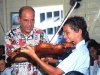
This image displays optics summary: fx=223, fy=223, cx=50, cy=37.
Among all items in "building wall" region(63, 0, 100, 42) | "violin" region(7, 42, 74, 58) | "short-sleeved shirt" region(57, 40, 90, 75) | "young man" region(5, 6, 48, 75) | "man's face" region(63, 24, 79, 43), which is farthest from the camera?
"building wall" region(63, 0, 100, 42)

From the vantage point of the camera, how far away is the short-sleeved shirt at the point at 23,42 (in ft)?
10.3

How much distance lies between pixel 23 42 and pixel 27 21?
1.01 ft

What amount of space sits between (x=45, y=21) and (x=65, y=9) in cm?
67

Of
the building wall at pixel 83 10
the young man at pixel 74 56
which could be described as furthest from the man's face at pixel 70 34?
the building wall at pixel 83 10

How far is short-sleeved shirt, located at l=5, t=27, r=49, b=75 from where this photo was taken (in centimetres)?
313

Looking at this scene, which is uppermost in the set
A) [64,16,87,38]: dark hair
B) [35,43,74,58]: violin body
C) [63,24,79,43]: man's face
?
[64,16,87,38]: dark hair

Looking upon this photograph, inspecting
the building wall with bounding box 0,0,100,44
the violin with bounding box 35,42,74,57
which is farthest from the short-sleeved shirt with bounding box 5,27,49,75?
the building wall with bounding box 0,0,100,44

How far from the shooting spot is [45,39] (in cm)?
327

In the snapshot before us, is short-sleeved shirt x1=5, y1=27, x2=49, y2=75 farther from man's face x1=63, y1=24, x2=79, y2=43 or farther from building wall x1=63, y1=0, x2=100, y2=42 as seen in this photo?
building wall x1=63, y1=0, x2=100, y2=42

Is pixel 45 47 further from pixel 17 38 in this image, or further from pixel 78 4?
pixel 78 4

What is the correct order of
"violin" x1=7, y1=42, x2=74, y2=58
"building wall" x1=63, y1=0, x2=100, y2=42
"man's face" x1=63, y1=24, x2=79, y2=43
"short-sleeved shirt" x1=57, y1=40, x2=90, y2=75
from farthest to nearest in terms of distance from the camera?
"building wall" x1=63, y1=0, x2=100, y2=42
"violin" x1=7, y1=42, x2=74, y2=58
"man's face" x1=63, y1=24, x2=79, y2=43
"short-sleeved shirt" x1=57, y1=40, x2=90, y2=75

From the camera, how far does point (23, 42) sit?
321cm

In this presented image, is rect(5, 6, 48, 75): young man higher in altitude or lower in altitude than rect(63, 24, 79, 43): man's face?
lower

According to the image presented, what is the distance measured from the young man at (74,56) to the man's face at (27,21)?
1.86ft
